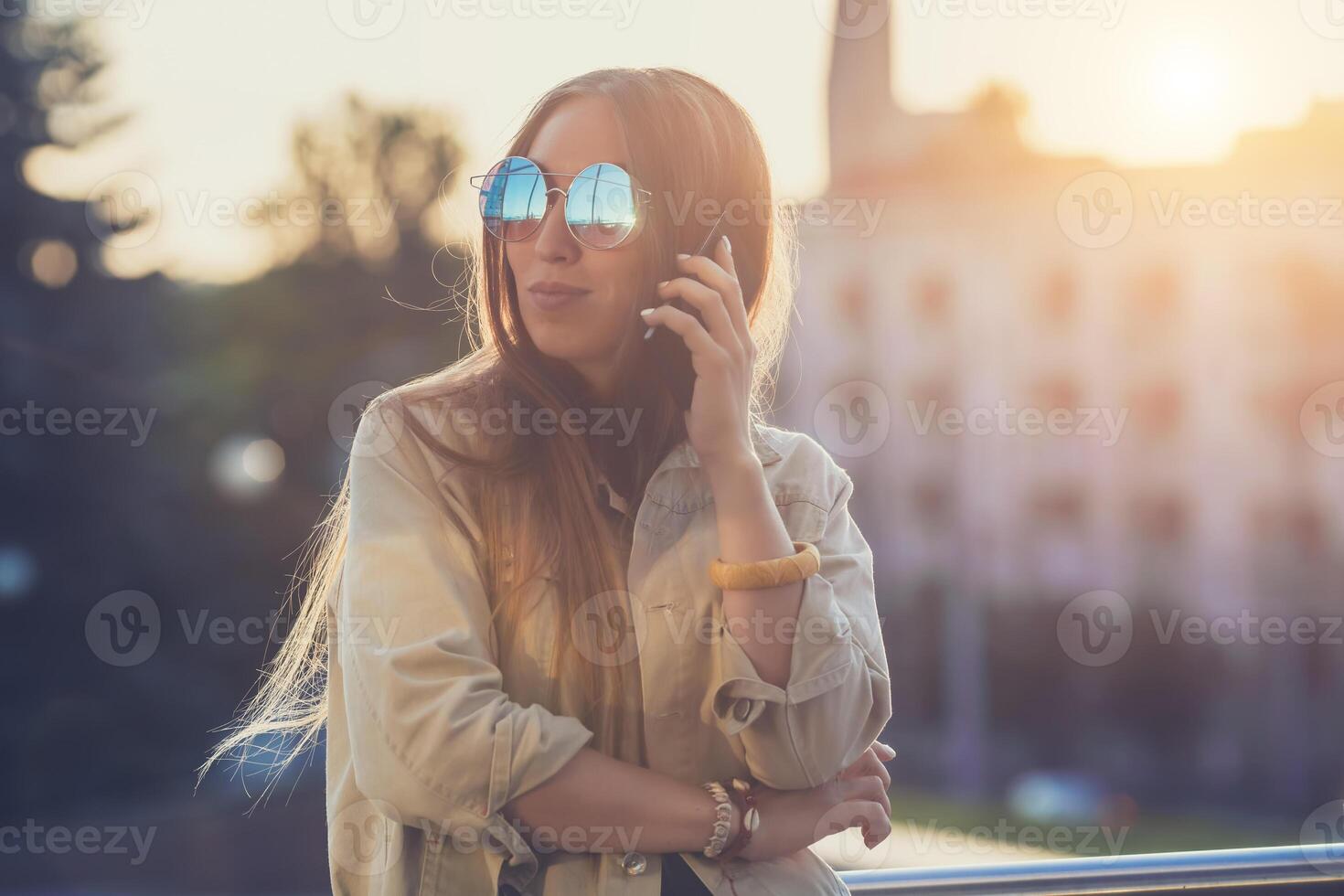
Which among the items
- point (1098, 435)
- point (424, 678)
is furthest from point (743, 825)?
point (1098, 435)

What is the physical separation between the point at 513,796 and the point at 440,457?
55 centimetres

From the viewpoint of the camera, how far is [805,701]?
77.2 inches

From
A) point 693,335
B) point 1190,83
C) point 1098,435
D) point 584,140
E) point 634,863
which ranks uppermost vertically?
point 1190,83

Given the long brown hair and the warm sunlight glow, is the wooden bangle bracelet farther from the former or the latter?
the warm sunlight glow

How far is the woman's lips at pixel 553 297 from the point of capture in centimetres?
211

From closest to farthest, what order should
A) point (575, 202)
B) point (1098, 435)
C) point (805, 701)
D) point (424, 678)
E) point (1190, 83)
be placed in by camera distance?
point (424, 678) → point (805, 701) → point (575, 202) → point (1190, 83) → point (1098, 435)

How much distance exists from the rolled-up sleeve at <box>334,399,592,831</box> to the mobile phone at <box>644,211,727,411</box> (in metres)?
0.46

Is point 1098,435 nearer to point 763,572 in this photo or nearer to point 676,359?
point 676,359

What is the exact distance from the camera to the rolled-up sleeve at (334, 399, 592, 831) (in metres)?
1.83

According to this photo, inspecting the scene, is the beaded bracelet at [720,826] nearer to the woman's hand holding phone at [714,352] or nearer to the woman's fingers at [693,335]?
the woman's hand holding phone at [714,352]

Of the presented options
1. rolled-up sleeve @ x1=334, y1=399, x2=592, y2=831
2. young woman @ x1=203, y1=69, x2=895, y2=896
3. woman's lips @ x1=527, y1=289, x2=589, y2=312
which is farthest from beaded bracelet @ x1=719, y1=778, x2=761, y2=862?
woman's lips @ x1=527, y1=289, x2=589, y2=312

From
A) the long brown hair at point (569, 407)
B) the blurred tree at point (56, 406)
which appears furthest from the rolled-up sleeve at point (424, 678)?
the blurred tree at point (56, 406)

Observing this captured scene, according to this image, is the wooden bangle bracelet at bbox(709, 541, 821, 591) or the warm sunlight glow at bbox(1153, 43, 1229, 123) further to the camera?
the warm sunlight glow at bbox(1153, 43, 1229, 123)

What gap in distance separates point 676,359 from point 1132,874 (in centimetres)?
114
